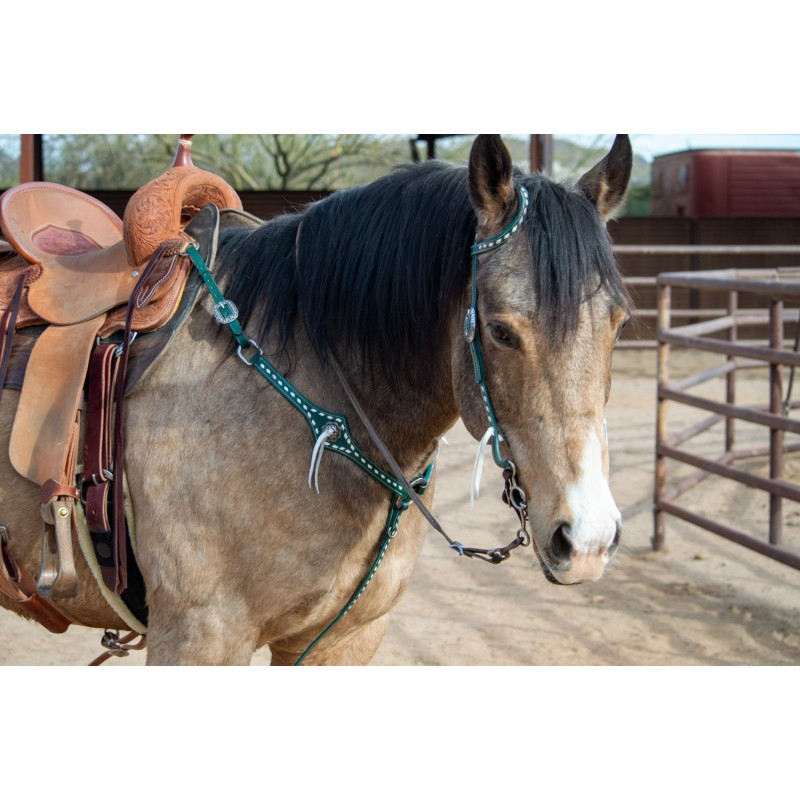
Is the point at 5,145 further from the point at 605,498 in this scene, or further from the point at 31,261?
the point at 605,498

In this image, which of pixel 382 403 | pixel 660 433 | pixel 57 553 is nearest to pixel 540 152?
pixel 660 433

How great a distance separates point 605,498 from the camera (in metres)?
1.48

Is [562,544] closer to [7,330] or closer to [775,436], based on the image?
[7,330]

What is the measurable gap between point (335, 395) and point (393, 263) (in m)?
0.33

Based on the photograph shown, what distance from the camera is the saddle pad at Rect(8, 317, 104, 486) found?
6.35ft

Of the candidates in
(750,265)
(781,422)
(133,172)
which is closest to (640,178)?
(750,265)

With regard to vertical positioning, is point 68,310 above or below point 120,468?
above

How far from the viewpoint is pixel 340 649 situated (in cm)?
221

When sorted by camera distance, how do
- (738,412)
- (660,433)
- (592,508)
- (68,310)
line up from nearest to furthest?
(592,508)
(68,310)
(738,412)
(660,433)

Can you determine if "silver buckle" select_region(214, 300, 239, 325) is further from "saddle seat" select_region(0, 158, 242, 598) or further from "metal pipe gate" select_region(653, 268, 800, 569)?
"metal pipe gate" select_region(653, 268, 800, 569)

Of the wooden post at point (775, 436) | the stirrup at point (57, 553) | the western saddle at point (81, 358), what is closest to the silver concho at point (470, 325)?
the western saddle at point (81, 358)

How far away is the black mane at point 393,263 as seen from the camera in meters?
1.64

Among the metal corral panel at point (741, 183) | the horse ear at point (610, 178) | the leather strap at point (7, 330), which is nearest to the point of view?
the horse ear at point (610, 178)

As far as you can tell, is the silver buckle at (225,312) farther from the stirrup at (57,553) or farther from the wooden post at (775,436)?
the wooden post at (775,436)
